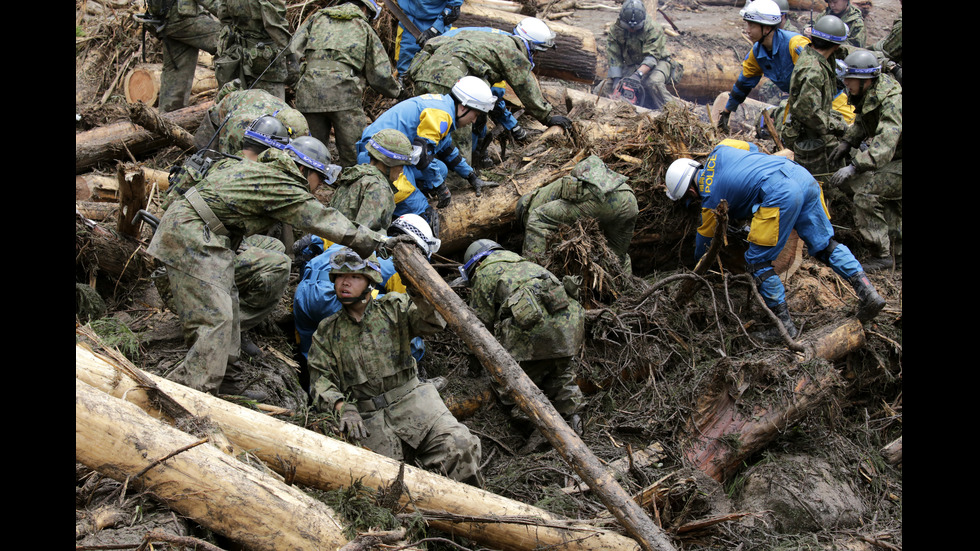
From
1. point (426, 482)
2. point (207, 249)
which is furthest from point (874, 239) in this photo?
point (207, 249)

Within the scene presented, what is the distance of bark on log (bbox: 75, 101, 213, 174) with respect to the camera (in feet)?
24.6

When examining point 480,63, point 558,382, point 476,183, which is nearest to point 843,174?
point 476,183

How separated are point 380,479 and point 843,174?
19.2 ft

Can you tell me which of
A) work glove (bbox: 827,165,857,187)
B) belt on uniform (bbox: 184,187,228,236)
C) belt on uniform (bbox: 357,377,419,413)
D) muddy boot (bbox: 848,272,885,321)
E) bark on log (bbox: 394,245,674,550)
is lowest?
muddy boot (bbox: 848,272,885,321)

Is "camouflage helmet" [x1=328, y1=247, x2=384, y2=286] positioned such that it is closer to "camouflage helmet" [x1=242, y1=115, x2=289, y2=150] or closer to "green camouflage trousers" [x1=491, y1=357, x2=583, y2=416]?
"camouflage helmet" [x1=242, y1=115, x2=289, y2=150]

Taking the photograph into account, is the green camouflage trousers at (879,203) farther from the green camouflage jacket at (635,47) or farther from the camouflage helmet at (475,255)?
the green camouflage jacket at (635,47)

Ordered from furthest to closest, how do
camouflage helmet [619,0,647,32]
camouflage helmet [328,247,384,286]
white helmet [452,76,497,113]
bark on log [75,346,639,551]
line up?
camouflage helmet [619,0,647,32] → white helmet [452,76,497,113] → camouflage helmet [328,247,384,286] → bark on log [75,346,639,551]

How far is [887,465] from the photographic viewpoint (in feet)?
19.2

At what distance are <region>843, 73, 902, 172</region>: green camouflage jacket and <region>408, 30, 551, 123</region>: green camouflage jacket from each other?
10.2ft

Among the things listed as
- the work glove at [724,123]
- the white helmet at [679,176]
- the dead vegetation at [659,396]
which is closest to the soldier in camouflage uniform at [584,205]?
the dead vegetation at [659,396]

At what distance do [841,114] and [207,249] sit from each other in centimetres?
683

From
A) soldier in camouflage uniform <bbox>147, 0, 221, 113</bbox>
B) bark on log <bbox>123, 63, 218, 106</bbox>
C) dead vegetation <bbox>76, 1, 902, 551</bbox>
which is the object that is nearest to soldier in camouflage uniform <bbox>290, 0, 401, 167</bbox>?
soldier in camouflage uniform <bbox>147, 0, 221, 113</bbox>

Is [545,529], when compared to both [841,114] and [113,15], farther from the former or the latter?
[113,15]

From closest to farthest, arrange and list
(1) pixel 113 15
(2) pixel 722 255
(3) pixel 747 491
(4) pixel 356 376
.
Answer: (4) pixel 356 376 < (3) pixel 747 491 < (2) pixel 722 255 < (1) pixel 113 15
